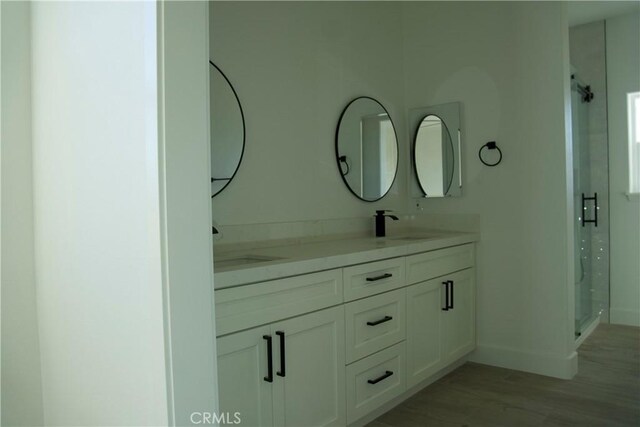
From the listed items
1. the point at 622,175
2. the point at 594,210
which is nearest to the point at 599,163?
the point at 622,175

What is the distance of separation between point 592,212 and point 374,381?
2961 mm

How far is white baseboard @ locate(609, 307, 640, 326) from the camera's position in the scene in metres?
4.07

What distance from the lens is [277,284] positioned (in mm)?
1755

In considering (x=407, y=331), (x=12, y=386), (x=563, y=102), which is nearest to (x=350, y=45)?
(x=563, y=102)

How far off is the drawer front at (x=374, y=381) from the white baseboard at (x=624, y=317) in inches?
108

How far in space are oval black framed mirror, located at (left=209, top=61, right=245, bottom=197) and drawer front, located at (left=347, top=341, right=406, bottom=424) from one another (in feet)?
3.55

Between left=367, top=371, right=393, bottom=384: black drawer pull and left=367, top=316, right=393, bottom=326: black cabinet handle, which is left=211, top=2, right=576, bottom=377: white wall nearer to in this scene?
left=367, top=316, right=393, bottom=326: black cabinet handle

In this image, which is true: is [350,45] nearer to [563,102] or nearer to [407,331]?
[563,102]

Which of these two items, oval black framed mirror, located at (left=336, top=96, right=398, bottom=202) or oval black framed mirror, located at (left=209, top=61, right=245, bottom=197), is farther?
oval black framed mirror, located at (left=336, top=96, right=398, bottom=202)

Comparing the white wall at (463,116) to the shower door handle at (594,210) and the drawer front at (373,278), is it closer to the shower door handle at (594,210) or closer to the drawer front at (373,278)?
the drawer front at (373,278)

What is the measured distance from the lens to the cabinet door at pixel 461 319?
114 inches

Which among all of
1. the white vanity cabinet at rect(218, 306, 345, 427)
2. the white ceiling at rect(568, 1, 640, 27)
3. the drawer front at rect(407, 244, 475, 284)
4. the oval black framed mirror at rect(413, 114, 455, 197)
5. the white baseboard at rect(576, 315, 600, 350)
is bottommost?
the white baseboard at rect(576, 315, 600, 350)

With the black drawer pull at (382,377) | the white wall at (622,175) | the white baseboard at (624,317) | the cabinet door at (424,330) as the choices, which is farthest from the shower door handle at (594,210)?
the black drawer pull at (382,377)

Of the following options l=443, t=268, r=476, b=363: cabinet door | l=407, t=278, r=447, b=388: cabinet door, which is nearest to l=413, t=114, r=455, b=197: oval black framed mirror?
l=443, t=268, r=476, b=363: cabinet door
